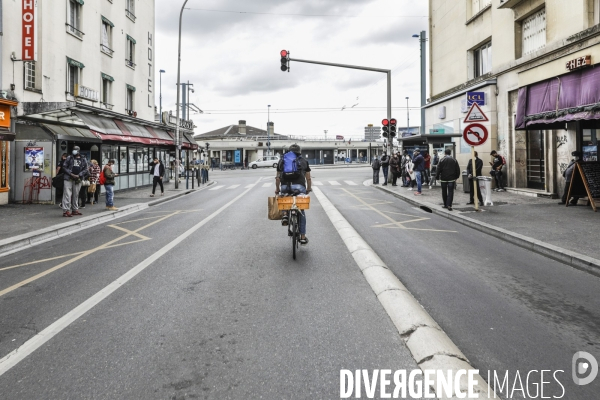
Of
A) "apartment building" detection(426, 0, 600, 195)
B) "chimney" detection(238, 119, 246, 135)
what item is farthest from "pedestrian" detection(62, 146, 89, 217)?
"chimney" detection(238, 119, 246, 135)

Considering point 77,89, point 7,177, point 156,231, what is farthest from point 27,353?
point 77,89

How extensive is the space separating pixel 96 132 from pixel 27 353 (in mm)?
15883

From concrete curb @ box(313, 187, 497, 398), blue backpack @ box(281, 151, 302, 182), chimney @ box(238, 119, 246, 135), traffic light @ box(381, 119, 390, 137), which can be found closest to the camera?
concrete curb @ box(313, 187, 497, 398)

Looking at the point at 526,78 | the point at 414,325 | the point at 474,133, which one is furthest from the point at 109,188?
the point at 526,78

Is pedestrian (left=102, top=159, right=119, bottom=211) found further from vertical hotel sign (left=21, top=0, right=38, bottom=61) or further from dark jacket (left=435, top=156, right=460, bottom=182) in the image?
dark jacket (left=435, top=156, right=460, bottom=182)

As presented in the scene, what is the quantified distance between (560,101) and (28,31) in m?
17.0

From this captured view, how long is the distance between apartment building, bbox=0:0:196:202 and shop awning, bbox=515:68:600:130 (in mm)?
15300

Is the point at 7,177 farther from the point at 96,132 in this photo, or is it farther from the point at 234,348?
the point at 234,348

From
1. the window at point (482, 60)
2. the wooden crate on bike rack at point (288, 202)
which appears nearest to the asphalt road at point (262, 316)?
the wooden crate on bike rack at point (288, 202)

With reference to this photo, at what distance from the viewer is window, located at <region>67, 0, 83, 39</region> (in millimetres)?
18062

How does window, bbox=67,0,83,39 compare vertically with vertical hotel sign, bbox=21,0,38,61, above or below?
above

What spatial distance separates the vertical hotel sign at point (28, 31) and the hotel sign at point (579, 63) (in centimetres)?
1678

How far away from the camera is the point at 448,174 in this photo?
12500 millimetres

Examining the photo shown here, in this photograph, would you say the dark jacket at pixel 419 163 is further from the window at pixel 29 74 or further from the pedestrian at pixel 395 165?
the window at pixel 29 74
